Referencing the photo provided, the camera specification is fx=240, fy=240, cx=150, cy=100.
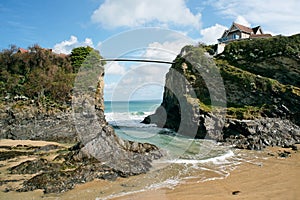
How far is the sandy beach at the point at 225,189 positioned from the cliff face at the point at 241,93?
665 cm

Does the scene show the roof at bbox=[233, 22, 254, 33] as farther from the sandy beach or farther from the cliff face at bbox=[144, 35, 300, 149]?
the sandy beach

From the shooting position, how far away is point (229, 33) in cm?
3997

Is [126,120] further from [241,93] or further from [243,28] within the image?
[243,28]

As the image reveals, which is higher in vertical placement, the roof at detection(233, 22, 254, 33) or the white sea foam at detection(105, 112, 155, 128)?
the roof at detection(233, 22, 254, 33)

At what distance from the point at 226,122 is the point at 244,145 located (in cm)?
371

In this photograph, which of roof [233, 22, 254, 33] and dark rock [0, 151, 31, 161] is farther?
roof [233, 22, 254, 33]

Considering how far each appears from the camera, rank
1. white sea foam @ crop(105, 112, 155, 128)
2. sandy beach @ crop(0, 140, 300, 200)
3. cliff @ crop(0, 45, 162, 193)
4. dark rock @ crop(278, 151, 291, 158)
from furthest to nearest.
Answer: white sea foam @ crop(105, 112, 155, 128), dark rock @ crop(278, 151, 291, 158), cliff @ crop(0, 45, 162, 193), sandy beach @ crop(0, 140, 300, 200)

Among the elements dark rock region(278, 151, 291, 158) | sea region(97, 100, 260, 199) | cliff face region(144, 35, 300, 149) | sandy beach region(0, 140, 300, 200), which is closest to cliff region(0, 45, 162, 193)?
sandy beach region(0, 140, 300, 200)

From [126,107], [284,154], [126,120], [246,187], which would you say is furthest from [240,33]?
[126,107]

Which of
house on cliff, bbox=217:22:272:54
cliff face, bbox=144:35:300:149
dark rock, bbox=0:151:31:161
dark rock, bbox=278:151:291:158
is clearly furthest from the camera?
house on cliff, bbox=217:22:272:54

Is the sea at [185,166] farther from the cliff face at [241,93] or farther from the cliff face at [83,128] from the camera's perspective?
the cliff face at [241,93]

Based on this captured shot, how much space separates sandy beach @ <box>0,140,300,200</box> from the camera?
980 cm

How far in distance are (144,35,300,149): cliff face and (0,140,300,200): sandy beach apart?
6.65 metres

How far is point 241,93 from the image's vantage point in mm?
25016
